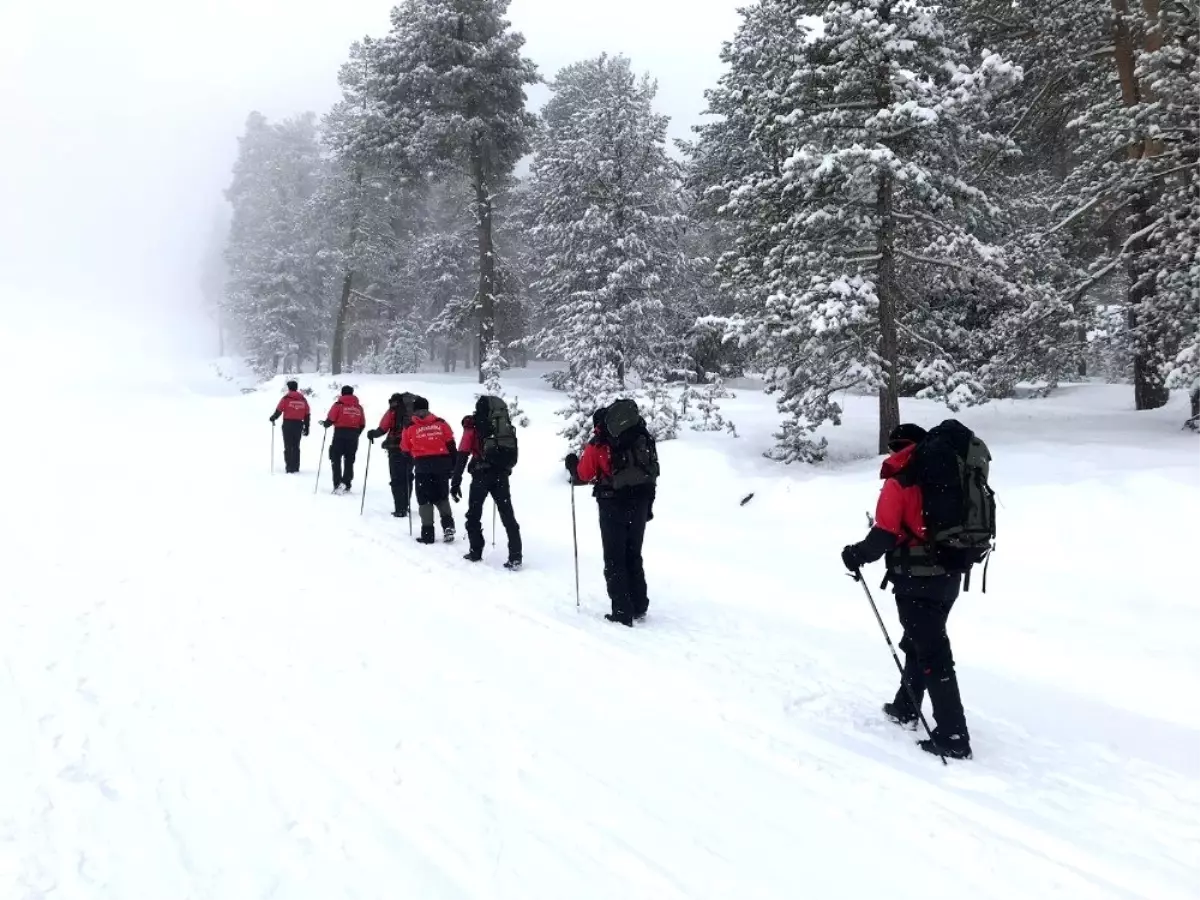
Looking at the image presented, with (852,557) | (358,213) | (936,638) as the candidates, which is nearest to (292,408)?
(852,557)

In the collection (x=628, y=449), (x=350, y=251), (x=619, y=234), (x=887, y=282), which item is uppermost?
(x=350, y=251)

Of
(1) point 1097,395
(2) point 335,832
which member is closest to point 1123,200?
(1) point 1097,395

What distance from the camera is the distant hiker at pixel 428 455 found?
10.1m

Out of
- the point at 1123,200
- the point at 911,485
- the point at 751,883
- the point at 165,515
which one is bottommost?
the point at 751,883

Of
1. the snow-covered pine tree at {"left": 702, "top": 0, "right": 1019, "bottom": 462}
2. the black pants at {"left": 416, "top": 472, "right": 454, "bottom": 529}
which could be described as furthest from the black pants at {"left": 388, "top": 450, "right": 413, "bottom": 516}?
the snow-covered pine tree at {"left": 702, "top": 0, "right": 1019, "bottom": 462}

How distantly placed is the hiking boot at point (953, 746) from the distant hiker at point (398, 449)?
8803 millimetres

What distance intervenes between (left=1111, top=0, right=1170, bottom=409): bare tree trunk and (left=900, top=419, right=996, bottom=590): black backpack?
10.5m

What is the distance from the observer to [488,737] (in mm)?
4598

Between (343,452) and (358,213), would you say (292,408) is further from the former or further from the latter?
(358,213)

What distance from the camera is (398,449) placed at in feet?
38.5

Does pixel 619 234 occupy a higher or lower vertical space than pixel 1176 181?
higher

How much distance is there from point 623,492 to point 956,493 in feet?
11.5

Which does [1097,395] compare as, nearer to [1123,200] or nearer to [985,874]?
[1123,200]

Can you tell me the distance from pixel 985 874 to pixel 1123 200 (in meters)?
14.5
